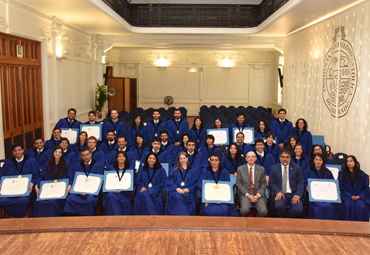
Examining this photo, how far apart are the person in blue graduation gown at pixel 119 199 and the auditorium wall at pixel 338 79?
5.63 meters

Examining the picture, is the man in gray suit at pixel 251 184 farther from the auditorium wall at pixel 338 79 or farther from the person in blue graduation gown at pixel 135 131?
the person in blue graduation gown at pixel 135 131

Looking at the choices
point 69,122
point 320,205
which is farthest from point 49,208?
point 320,205

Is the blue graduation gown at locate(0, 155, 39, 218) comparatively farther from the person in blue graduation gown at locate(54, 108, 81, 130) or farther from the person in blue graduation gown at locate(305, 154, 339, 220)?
the person in blue graduation gown at locate(305, 154, 339, 220)

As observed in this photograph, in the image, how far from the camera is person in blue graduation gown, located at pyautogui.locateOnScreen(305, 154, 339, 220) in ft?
19.6

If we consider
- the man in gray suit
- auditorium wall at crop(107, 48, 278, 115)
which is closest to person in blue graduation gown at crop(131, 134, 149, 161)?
the man in gray suit

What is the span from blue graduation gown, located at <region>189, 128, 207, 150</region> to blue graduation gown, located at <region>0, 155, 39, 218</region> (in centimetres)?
434

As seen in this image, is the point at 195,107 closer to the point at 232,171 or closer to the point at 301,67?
the point at 301,67

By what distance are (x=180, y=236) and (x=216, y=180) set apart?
2238 mm

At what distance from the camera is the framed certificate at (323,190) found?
5.84 meters

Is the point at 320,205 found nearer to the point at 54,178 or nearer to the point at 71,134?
the point at 54,178

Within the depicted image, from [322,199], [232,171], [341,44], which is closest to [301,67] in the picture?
[341,44]

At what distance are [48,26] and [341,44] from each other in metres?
8.58

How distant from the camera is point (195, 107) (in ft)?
73.1

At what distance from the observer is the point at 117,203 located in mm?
6211
